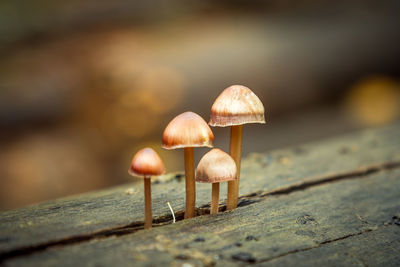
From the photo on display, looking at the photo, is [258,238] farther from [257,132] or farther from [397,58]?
[397,58]

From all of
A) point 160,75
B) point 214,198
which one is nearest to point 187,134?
point 214,198

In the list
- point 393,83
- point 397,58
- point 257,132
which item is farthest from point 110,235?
point 393,83

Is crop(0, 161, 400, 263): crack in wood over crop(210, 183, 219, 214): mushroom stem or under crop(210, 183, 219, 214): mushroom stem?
under

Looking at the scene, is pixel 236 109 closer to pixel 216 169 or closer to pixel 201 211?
pixel 216 169

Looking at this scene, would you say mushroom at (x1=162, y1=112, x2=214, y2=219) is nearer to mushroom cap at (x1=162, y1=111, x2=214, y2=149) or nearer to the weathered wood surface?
mushroom cap at (x1=162, y1=111, x2=214, y2=149)

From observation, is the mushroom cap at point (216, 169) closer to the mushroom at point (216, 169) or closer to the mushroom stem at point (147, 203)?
the mushroom at point (216, 169)

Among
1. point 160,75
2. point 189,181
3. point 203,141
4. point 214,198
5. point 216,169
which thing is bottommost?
point 214,198

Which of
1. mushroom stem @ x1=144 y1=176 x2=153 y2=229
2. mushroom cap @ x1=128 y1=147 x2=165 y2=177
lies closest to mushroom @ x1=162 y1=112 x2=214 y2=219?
mushroom cap @ x1=128 y1=147 x2=165 y2=177
